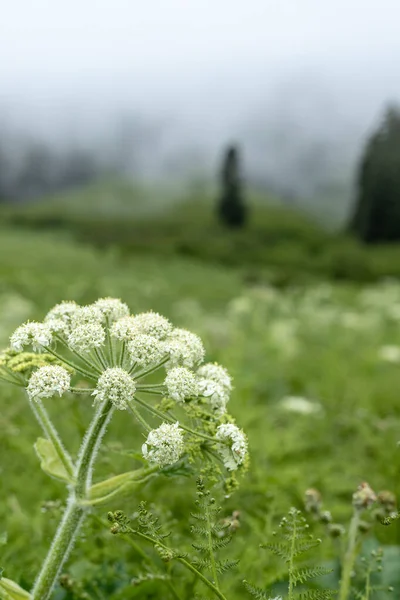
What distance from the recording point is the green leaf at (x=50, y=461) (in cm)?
210

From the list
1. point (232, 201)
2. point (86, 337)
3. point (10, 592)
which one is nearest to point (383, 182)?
point (232, 201)

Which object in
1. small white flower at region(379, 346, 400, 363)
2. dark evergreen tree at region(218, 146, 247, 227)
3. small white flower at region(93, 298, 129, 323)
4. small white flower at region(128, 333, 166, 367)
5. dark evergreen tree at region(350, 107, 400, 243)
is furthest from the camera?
dark evergreen tree at region(218, 146, 247, 227)

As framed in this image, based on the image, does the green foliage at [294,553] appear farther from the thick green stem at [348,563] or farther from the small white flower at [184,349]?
the small white flower at [184,349]

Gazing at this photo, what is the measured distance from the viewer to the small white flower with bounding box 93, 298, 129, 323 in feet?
7.32

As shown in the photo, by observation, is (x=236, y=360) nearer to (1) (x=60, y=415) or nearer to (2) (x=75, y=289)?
(1) (x=60, y=415)

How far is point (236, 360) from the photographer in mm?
6090

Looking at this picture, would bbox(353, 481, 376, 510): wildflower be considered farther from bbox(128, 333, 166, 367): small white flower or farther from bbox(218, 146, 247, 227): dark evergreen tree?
bbox(218, 146, 247, 227): dark evergreen tree

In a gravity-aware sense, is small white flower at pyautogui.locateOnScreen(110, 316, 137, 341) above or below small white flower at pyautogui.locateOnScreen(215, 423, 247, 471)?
above

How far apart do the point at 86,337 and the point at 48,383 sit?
7.9 inches

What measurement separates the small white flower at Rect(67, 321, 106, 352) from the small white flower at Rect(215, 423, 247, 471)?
47 cm

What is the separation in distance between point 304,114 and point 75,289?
13890 centimetres

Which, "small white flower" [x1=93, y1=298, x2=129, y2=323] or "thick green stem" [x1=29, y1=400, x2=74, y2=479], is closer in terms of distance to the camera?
"thick green stem" [x1=29, y1=400, x2=74, y2=479]

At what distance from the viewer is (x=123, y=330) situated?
2074mm

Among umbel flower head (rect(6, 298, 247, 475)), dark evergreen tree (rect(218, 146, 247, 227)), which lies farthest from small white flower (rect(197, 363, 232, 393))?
dark evergreen tree (rect(218, 146, 247, 227))
